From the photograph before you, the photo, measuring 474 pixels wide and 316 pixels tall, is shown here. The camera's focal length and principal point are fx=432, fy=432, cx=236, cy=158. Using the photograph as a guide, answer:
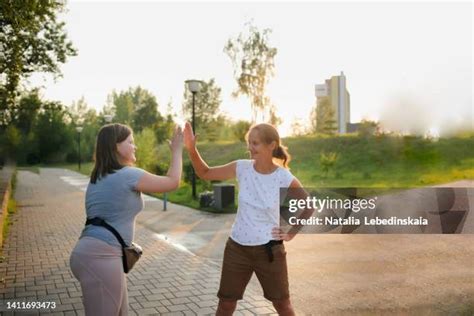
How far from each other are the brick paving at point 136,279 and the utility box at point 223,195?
3.42 m

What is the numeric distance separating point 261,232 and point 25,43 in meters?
14.5

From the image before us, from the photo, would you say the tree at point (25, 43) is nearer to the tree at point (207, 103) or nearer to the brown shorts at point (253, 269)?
the brown shorts at point (253, 269)

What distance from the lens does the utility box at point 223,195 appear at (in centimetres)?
1286

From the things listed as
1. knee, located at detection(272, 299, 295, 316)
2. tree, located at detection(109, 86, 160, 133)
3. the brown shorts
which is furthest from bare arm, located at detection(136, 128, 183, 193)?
tree, located at detection(109, 86, 160, 133)

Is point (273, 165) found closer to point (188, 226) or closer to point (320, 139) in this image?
point (188, 226)

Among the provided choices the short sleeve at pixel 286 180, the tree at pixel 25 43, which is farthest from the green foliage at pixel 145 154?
the short sleeve at pixel 286 180

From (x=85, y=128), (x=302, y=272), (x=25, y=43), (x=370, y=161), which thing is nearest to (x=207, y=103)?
(x=85, y=128)

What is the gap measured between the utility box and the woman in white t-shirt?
31.7ft

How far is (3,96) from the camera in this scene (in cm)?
1291

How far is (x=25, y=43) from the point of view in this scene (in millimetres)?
14703

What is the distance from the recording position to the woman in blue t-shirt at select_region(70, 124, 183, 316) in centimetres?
246

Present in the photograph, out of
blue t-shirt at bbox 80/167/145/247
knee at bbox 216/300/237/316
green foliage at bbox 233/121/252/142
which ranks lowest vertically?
knee at bbox 216/300/237/316

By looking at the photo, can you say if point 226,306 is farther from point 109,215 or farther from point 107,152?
point 107,152

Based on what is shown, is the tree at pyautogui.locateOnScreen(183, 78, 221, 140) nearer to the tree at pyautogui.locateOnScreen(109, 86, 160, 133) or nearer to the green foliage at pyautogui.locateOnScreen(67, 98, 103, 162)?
the tree at pyautogui.locateOnScreen(109, 86, 160, 133)
